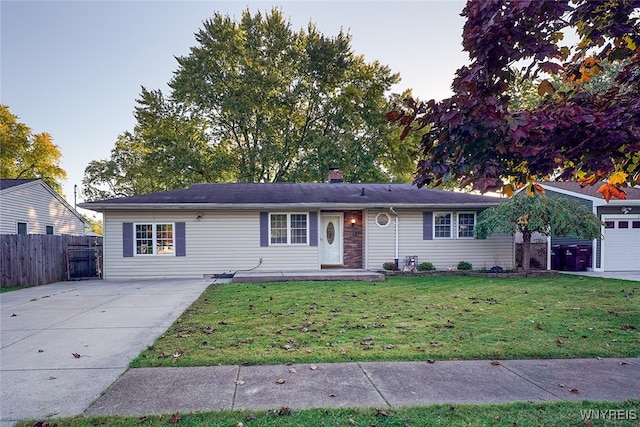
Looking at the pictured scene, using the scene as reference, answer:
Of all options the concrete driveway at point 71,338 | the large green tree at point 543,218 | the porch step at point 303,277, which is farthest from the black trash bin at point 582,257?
the concrete driveway at point 71,338

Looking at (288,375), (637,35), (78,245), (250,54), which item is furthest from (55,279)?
(250,54)

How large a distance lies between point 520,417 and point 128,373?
387 centimetres

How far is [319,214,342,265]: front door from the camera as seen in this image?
44.0 ft

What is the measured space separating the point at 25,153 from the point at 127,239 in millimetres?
23739

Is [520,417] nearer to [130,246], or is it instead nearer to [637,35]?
[637,35]

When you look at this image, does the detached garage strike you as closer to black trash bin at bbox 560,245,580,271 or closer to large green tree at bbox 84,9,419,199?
black trash bin at bbox 560,245,580,271

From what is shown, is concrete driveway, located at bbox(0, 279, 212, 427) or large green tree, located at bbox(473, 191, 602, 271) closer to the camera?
concrete driveway, located at bbox(0, 279, 212, 427)

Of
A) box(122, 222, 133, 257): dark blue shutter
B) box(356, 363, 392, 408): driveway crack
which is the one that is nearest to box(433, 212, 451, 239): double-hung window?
box(356, 363, 392, 408): driveway crack

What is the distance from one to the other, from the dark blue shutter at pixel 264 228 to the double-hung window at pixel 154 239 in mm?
3131

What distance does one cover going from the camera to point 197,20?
24.5m

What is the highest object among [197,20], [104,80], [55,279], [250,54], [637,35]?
[197,20]

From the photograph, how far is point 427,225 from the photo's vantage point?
13.0 meters

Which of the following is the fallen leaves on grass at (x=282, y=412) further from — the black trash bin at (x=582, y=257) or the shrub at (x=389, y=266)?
the black trash bin at (x=582, y=257)

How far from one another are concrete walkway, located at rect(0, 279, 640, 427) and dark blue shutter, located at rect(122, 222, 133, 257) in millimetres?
7208
